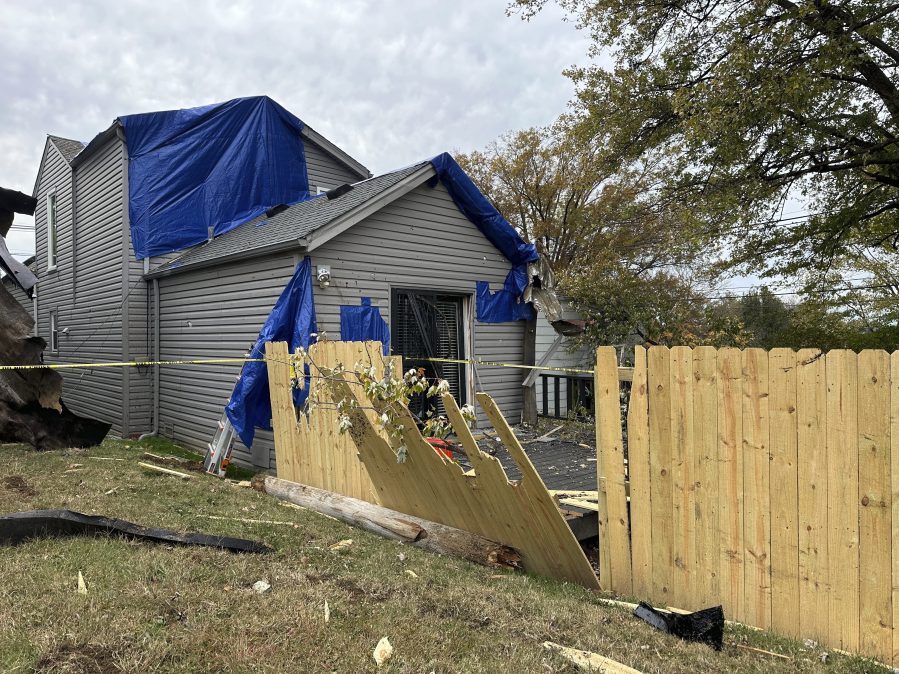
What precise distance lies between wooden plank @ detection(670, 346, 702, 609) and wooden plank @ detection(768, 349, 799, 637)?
1.42ft

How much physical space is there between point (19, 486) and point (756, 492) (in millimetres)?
6313

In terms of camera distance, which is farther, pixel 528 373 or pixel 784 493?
pixel 528 373

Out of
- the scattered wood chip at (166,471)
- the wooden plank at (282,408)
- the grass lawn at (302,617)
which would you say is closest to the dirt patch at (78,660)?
the grass lawn at (302,617)

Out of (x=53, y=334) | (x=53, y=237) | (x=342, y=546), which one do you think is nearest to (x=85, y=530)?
(x=342, y=546)

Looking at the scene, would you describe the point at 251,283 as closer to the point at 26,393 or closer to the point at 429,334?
the point at 429,334

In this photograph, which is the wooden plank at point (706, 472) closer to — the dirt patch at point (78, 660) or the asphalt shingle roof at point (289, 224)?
the dirt patch at point (78, 660)

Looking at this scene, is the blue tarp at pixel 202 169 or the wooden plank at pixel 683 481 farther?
the blue tarp at pixel 202 169

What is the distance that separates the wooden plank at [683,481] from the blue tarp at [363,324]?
5566 millimetres

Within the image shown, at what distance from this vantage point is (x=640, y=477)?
3791 millimetres

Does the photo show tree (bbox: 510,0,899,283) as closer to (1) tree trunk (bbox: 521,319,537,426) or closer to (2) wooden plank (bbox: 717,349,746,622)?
(1) tree trunk (bbox: 521,319,537,426)

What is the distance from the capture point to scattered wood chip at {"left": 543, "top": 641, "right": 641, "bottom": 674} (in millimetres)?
2723

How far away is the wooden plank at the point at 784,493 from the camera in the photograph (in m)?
3.18

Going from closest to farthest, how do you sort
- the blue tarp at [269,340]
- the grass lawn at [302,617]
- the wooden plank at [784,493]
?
the grass lawn at [302,617] < the wooden plank at [784,493] < the blue tarp at [269,340]

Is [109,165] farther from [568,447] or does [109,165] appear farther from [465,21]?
[568,447]
